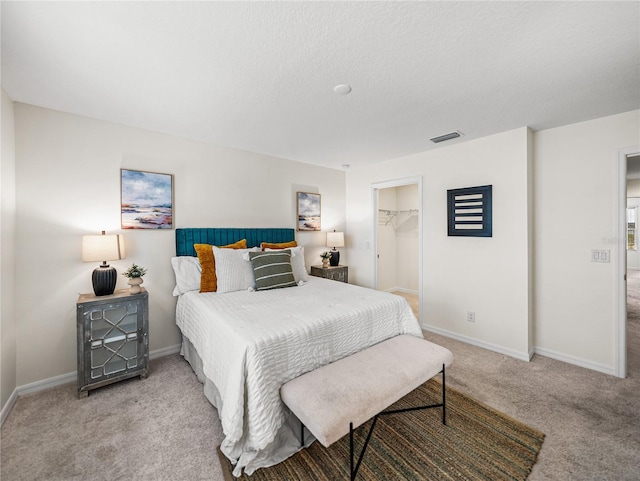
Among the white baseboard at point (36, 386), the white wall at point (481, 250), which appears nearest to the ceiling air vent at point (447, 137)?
the white wall at point (481, 250)

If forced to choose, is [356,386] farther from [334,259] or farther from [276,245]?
[334,259]

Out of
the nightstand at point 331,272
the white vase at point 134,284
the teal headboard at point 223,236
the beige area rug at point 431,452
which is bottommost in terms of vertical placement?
the beige area rug at point 431,452

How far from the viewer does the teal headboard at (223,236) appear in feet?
10.3

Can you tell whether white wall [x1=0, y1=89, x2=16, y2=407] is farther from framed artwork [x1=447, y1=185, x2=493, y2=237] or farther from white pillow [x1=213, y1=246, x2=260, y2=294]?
framed artwork [x1=447, y1=185, x2=493, y2=237]

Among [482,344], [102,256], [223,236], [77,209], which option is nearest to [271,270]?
[223,236]

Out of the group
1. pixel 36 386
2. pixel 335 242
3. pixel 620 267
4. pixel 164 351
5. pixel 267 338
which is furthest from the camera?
pixel 335 242

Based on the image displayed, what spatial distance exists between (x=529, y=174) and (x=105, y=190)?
14.2ft

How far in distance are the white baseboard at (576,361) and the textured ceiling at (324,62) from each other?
2.38 m

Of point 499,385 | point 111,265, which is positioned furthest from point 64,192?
point 499,385

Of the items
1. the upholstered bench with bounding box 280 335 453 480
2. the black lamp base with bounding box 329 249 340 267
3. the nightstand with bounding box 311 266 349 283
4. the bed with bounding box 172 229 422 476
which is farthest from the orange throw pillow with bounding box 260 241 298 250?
the upholstered bench with bounding box 280 335 453 480

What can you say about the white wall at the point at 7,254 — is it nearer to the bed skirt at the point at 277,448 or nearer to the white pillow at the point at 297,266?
the bed skirt at the point at 277,448

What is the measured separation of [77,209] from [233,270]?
1.53 metres

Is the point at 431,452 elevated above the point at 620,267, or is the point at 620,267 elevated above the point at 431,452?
the point at 620,267

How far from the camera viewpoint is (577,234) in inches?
109
